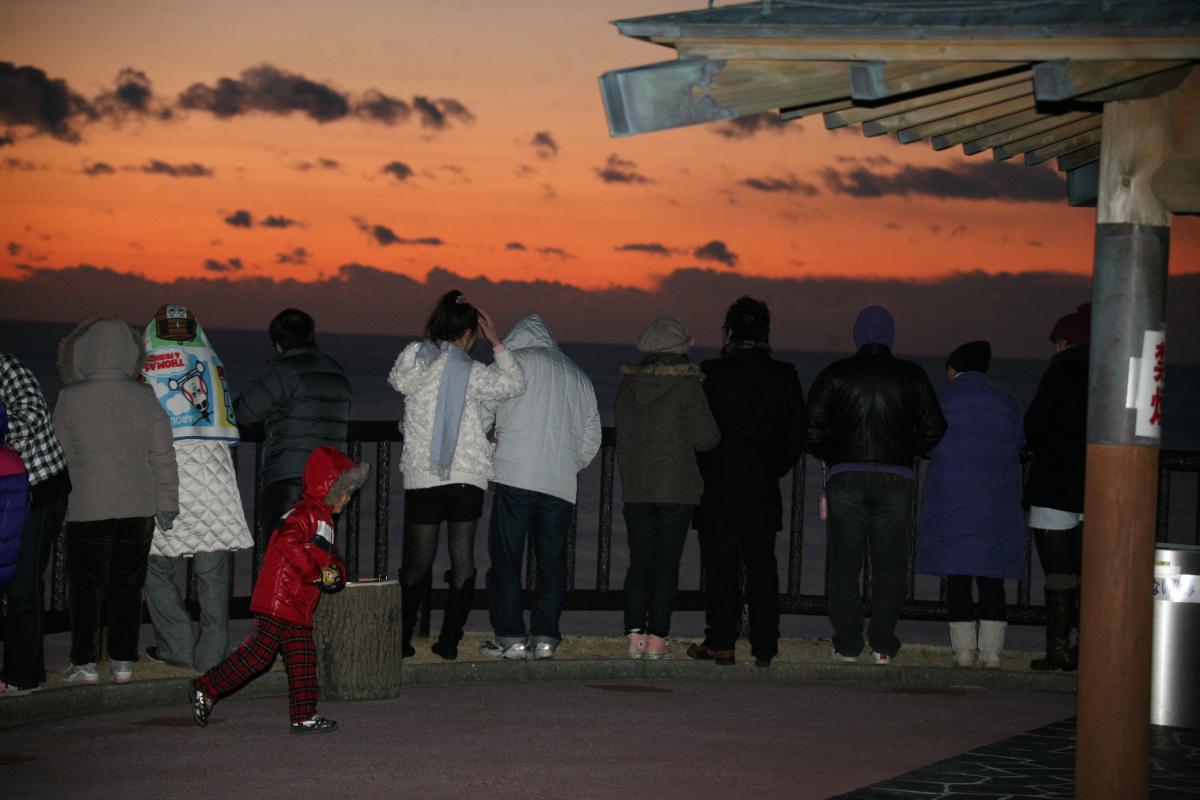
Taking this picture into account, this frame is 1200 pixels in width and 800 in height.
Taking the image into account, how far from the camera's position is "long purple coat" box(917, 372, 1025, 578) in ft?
36.4

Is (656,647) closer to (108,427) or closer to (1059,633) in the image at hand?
(1059,633)

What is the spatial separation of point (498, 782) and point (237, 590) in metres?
13.1

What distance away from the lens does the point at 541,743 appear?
28.9 ft

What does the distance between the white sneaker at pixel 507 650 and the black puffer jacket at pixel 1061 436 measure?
3.22 metres

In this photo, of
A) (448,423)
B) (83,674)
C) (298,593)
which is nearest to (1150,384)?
(298,593)

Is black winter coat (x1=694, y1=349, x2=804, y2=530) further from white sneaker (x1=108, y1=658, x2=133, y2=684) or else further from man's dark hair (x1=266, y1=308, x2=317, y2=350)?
white sneaker (x1=108, y1=658, x2=133, y2=684)

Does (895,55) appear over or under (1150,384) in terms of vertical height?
over

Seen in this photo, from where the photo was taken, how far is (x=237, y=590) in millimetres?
20484

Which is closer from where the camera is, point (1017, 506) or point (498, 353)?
point (498, 353)

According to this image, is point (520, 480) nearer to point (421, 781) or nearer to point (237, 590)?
point (421, 781)

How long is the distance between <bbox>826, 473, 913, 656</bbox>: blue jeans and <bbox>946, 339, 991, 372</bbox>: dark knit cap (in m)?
0.80

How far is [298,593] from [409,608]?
197 cm

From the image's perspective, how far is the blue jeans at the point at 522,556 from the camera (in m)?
10.8

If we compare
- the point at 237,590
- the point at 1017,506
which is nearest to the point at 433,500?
the point at 1017,506
